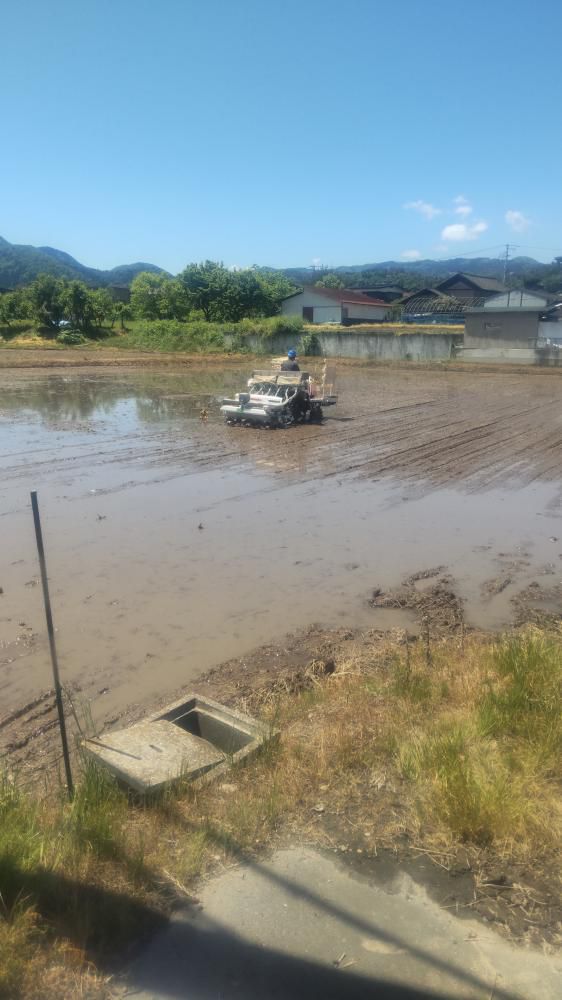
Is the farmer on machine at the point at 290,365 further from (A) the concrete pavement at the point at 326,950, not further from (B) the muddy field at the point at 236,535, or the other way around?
(A) the concrete pavement at the point at 326,950

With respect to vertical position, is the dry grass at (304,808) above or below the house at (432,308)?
below

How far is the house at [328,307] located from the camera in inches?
2215

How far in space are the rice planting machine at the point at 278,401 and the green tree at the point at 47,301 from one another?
36.7 metres

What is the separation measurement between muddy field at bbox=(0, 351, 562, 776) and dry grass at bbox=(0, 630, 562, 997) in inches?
63.4

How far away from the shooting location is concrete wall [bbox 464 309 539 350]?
39719 millimetres

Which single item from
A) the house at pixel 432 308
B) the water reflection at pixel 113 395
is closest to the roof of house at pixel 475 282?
the house at pixel 432 308

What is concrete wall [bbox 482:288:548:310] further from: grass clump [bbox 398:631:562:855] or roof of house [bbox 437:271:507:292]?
grass clump [bbox 398:631:562:855]

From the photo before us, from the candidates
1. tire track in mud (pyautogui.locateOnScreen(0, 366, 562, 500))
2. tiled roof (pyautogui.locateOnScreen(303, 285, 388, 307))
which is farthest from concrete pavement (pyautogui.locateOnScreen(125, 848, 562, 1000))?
tiled roof (pyautogui.locateOnScreen(303, 285, 388, 307))

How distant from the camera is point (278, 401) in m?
17.8

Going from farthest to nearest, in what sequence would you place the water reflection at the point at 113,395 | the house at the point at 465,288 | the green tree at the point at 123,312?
the house at the point at 465,288 → the green tree at the point at 123,312 → the water reflection at the point at 113,395

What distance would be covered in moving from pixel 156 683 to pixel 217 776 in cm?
183

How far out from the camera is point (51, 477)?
12.0m

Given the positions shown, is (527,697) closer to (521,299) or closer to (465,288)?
(521,299)

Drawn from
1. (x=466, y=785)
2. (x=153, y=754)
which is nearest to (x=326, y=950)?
(x=466, y=785)
